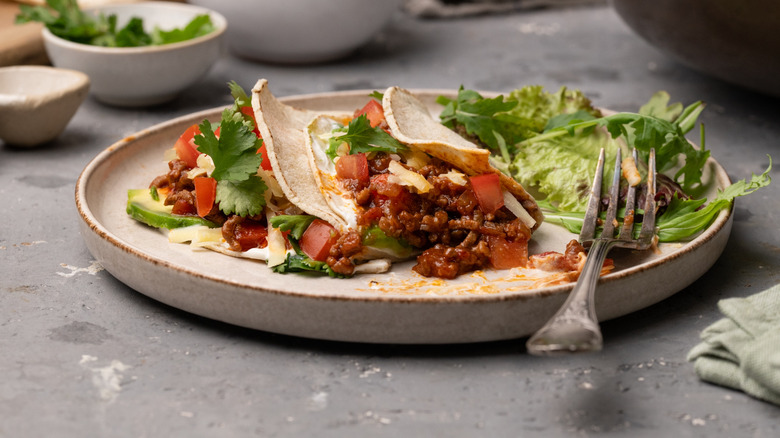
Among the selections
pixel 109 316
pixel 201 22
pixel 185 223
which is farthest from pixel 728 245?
pixel 201 22

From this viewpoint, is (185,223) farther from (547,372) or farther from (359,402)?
(547,372)

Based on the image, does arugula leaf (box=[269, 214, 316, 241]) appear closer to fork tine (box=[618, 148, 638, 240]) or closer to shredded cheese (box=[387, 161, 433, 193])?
shredded cheese (box=[387, 161, 433, 193])

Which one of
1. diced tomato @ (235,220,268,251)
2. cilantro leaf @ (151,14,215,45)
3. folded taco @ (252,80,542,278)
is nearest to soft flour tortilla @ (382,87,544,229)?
folded taco @ (252,80,542,278)

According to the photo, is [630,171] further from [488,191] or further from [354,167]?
[354,167]

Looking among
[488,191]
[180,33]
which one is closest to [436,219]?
[488,191]

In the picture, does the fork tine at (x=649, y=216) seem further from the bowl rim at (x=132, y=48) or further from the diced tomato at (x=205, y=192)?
the bowl rim at (x=132, y=48)
